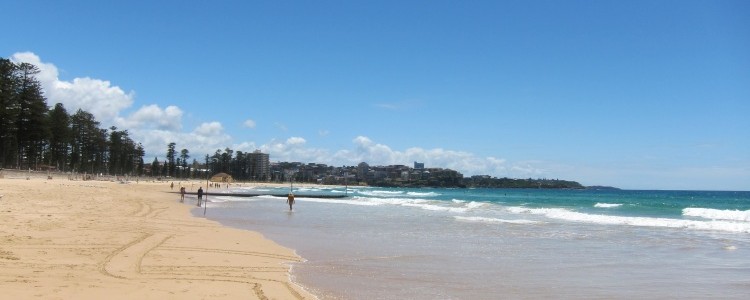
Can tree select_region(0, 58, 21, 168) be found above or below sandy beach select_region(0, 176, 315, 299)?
above

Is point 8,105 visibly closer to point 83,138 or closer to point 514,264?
point 83,138

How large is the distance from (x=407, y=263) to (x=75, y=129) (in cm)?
10075

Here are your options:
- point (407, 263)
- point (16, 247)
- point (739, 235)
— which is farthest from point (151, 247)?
point (739, 235)

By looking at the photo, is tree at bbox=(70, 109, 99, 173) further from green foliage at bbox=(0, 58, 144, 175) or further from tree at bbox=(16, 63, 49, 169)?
tree at bbox=(16, 63, 49, 169)

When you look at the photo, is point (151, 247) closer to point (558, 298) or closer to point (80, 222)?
point (80, 222)

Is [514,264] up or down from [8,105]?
down

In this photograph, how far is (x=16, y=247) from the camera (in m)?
10.9

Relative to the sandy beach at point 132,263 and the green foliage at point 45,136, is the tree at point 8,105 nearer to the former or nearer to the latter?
→ the green foliage at point 45,136

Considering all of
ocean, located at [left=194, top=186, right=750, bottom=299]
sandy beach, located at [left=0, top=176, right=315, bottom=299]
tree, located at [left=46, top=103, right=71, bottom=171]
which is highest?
tree, located at [left=46, top=103, right=71, bottom=171]

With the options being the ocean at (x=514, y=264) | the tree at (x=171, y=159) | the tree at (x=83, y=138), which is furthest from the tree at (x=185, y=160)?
the ocean at (x=514, y=264)

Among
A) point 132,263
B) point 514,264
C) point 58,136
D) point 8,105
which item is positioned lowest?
point 514,264

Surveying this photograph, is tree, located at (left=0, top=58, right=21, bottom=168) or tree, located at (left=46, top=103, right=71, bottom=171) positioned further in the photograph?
tree, located at (left=46, top=103, right=71, bottom=171)

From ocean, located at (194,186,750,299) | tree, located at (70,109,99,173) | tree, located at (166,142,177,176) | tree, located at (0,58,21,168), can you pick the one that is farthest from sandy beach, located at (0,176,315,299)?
tree, located at (166,142,177,176)

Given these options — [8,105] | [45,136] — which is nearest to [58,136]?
[45,136]
